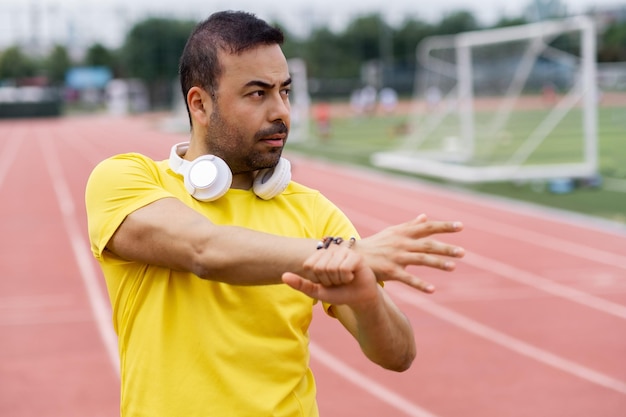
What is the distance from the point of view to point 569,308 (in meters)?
8.52

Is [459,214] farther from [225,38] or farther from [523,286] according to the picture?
[225,38]

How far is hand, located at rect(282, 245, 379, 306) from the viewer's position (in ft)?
5.60

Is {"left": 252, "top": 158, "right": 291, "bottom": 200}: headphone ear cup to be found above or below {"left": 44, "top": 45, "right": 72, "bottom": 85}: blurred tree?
above

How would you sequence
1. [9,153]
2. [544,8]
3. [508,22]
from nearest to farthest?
[544,8]
[9,153]
[508,22]

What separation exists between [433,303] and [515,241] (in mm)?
3345

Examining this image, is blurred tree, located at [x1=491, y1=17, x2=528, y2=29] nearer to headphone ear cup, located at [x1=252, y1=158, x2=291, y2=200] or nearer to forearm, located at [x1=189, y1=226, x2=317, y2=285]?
headphone ear cup, located at [x1=252, y1=158, x2=291, y2=200]

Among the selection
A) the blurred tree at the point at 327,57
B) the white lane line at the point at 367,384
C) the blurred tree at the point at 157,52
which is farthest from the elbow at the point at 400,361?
the blurred tree at the point at 157,52

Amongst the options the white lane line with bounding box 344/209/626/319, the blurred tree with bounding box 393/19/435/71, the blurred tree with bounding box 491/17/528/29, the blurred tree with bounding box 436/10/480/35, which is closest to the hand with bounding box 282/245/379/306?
the white lane line with bounding box 344/209/626/319

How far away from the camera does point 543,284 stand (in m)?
9.47

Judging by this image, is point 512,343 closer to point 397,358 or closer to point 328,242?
point 397,358

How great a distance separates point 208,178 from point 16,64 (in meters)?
76.0

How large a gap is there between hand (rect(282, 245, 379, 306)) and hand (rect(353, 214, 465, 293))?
3 cm

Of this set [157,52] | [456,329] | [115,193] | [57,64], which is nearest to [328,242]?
[115,193]

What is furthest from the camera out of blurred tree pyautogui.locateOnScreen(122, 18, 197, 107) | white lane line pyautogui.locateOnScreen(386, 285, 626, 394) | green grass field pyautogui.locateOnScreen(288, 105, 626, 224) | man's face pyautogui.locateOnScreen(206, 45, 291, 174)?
blurred tree pyautogui.locateOnScreen(122, 18, 197, 107)
